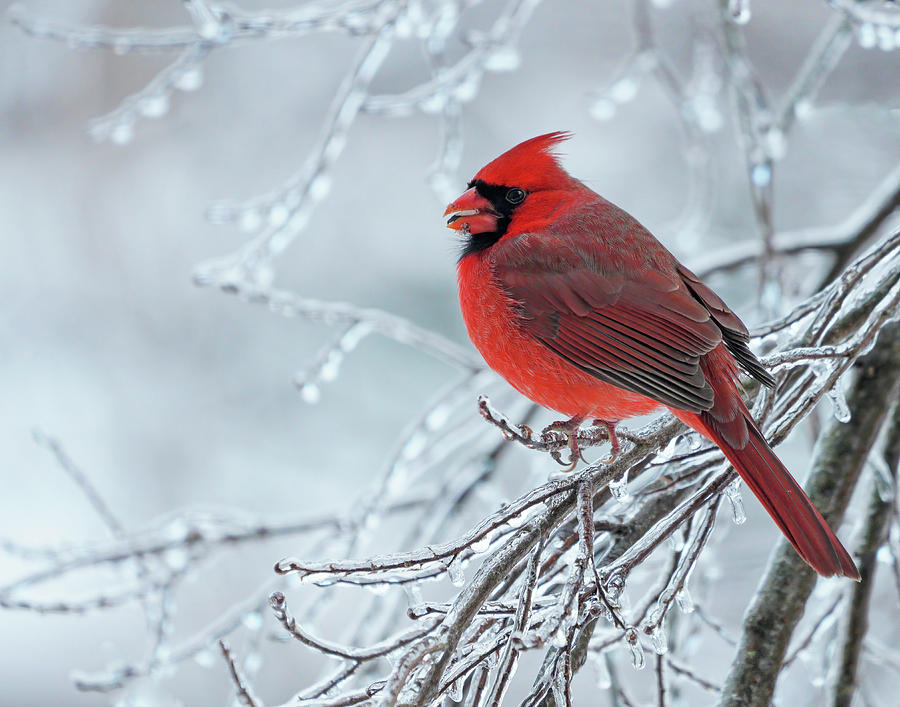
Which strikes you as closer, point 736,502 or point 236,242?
point 736,502

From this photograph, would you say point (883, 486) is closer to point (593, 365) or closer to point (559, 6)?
point (593, 365)

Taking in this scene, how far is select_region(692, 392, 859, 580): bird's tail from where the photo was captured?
5.22 feet

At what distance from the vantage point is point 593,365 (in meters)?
2.02

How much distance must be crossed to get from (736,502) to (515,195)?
1119 mm

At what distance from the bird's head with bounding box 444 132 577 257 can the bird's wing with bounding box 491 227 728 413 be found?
10 centimetres

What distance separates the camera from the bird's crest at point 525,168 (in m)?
2.39

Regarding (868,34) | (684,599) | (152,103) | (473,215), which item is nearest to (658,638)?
(684,599)

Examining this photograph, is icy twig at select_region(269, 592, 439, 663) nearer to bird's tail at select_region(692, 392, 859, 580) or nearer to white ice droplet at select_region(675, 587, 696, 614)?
white ice droplet at select_region(675, 587, 696, 614)

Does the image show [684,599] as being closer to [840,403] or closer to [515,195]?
A: [840,403]

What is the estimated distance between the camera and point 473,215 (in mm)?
2379

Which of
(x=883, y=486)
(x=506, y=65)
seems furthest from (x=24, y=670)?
(x=883, y=486)

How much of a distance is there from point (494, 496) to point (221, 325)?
363 centimetres

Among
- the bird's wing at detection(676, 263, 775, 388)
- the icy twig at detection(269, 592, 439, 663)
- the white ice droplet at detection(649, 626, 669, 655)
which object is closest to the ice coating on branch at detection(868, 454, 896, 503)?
the bird's wing at detection(676, 263, 775, 388)

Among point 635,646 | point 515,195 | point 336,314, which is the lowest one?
point 635,646
